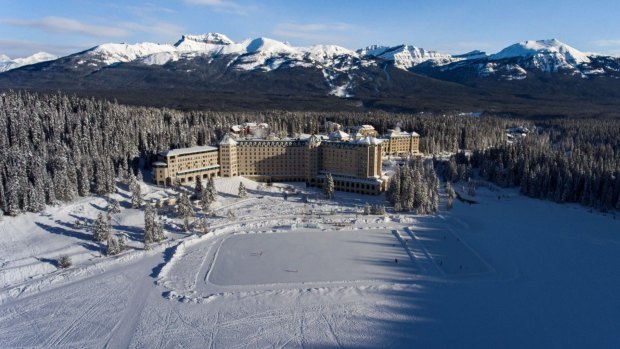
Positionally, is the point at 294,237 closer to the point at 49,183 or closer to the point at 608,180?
the point at 49,183

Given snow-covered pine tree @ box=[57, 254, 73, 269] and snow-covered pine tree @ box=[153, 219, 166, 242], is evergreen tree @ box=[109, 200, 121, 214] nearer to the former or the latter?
Result: snow-covered pine tree @ box=[153, 219, 166, 242]

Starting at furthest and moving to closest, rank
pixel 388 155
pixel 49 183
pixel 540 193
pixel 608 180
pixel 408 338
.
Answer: pixel 388 155 → pixel 540 193 → pixel 608 180 → pixel 49 183 → pixel 408 338

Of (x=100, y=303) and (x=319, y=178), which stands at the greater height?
(x=319, y=178)

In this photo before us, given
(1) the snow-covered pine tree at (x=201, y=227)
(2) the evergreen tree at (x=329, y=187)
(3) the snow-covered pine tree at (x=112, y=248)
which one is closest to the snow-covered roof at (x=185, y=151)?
(1) the snow-covered pine tree at (x=201, y=227)

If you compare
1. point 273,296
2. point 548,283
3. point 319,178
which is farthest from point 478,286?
point 319,178

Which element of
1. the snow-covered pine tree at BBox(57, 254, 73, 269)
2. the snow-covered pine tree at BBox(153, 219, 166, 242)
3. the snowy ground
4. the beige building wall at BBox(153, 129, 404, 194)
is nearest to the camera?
the snowy ground

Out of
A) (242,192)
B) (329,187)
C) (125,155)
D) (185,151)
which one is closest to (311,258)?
(329,187)

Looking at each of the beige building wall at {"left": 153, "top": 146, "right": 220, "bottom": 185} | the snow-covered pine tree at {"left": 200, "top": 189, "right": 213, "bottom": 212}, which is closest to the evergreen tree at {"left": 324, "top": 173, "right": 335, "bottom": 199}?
the snow-covered pine tree at {"left": 200, "top": 189, "right": 213, "bottom": 212}
